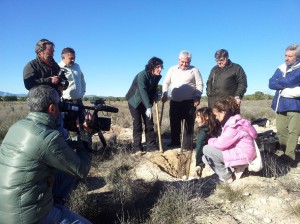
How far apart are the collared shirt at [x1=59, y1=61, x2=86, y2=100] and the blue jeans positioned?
3000 millimetres

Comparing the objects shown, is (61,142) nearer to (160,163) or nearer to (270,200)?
(270,200)

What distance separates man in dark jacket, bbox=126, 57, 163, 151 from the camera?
566cm

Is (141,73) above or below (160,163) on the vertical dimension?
above

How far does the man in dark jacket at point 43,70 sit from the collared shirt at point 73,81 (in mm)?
642

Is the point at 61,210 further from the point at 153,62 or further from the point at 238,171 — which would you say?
the point at 153,62

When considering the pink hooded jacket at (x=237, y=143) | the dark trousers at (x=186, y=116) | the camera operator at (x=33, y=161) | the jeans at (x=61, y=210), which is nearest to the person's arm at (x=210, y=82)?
the dark trousers at (x=186, y=116)

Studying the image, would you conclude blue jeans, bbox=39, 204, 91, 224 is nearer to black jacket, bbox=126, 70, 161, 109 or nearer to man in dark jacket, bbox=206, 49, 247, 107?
black jacket, bbox=126, 70, 161, 109

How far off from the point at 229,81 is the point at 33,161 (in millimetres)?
4175

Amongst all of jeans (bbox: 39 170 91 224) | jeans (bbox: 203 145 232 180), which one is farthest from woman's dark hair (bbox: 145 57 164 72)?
jeans (bbox: 39 170 91 224)

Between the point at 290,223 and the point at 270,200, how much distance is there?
0.47 metres

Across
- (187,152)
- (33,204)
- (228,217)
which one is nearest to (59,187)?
(33,204)

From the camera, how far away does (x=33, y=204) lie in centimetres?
232

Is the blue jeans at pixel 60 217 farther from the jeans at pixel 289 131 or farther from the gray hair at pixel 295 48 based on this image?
the gray hair at pixel 295 48

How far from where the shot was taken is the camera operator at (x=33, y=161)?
2.27 m
